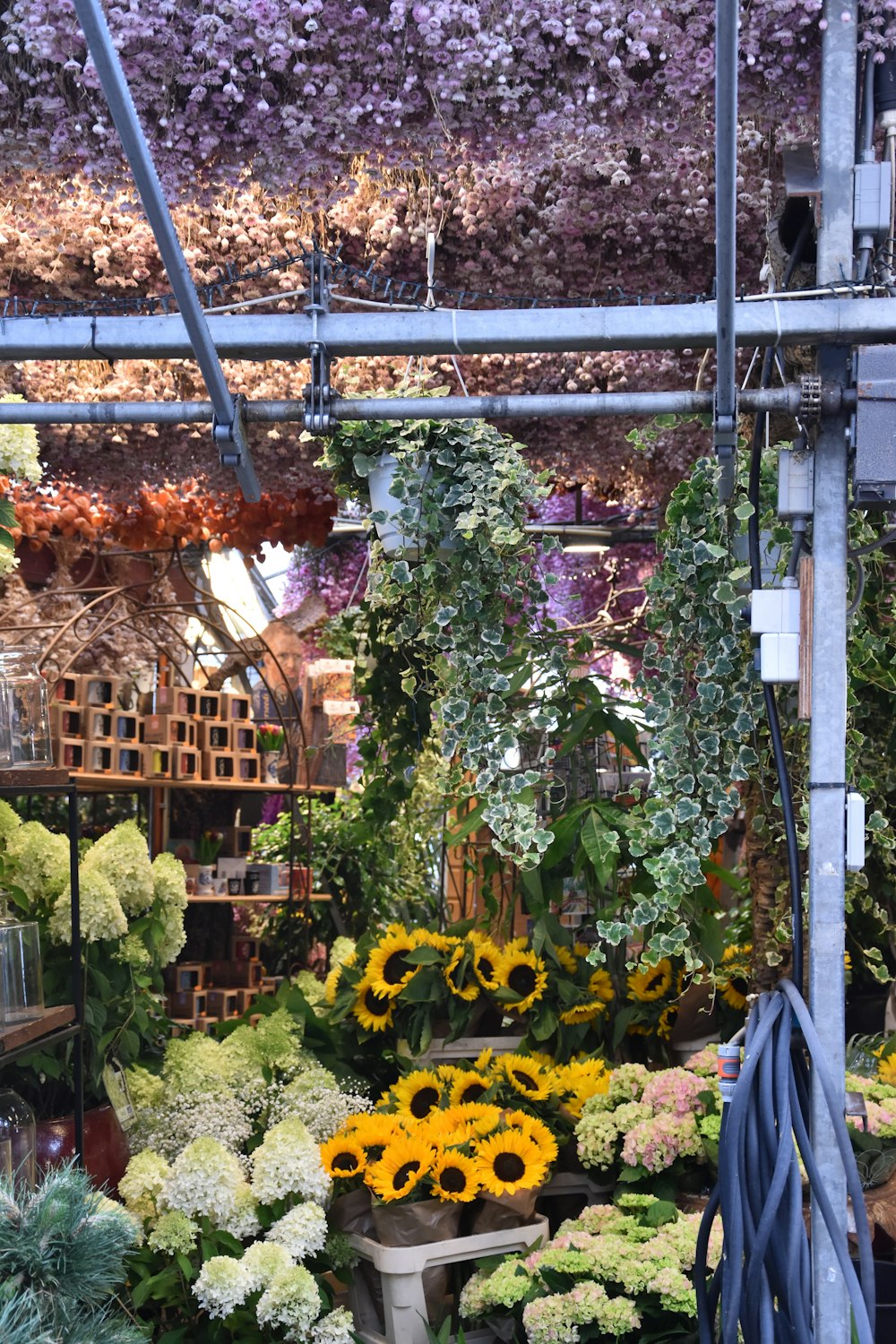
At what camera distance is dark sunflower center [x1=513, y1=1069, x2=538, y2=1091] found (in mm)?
3150

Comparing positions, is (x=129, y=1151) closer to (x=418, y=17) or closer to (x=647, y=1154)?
(x=647, y=1154)

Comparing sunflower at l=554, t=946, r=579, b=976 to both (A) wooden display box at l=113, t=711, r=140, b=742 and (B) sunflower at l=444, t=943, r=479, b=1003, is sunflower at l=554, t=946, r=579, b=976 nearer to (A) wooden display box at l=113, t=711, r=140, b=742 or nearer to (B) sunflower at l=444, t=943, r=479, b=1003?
(B) sunflower at l=444, t=943, r=479, b=1003

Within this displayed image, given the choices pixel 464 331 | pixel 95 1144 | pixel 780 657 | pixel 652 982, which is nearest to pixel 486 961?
pixel 652 982

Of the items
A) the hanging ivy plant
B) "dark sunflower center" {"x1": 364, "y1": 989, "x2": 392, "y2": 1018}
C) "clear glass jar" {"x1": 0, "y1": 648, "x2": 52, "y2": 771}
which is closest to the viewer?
the hanging ivy plant

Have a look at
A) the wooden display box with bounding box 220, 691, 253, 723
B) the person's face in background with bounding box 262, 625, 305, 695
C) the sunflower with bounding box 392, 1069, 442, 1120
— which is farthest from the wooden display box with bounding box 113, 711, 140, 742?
the sunflower with bounding box 392, 1069, 442, 1120

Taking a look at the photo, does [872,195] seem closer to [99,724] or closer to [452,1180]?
[452,1180]

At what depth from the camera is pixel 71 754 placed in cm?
475

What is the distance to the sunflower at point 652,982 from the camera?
136 inches

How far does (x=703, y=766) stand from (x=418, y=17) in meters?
1.37

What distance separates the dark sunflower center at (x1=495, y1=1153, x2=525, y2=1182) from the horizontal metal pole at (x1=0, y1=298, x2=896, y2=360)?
5.49 ft

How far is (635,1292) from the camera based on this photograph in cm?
241

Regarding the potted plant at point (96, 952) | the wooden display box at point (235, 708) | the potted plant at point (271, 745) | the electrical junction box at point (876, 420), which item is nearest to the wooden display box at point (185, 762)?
the wooden display box at point (235, 708)

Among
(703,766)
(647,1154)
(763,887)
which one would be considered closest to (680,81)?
(703,766)

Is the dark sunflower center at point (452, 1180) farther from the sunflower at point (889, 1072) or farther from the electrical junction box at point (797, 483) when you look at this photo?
the electrical junction box at point (797, 483)
